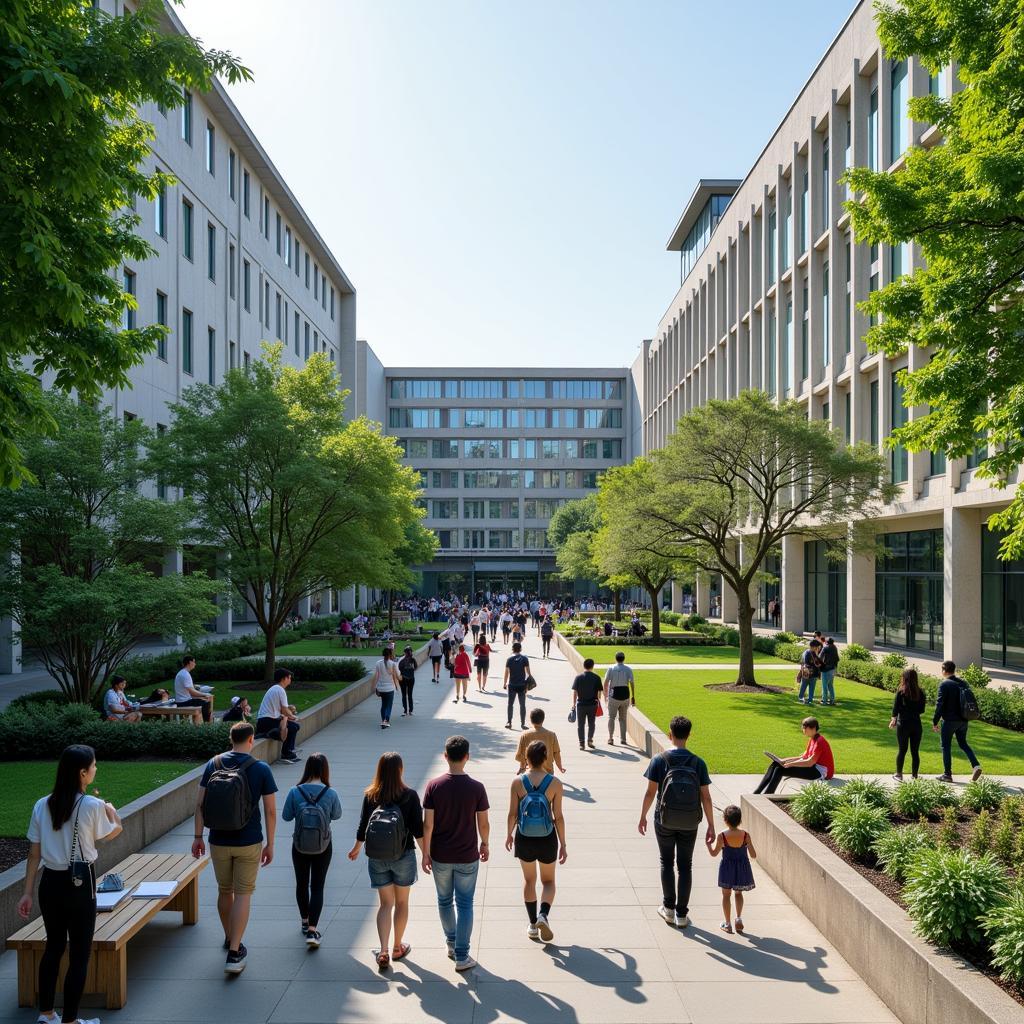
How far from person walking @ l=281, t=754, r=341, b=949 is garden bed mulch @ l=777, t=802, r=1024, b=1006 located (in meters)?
4.38

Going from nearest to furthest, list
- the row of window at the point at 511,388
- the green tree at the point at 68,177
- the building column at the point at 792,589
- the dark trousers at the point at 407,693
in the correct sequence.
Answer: the green tree at the point at 68,177
the dark trousers at the point at 407,693
the building column at the point at 792,589
the row of window at the point at 511,388

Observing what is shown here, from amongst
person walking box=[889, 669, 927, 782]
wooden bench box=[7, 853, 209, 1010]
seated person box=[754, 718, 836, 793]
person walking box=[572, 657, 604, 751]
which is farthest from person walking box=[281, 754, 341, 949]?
person walking box=[572, 657, 604, 751]

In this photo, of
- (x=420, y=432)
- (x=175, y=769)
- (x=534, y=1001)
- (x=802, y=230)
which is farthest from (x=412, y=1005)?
(x=420, y=432)

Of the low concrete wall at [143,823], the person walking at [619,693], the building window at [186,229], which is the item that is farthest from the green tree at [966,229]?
the building window at [186,229]

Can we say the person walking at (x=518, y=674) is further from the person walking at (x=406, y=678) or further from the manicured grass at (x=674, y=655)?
the manicured grass at (x=674, y=655)

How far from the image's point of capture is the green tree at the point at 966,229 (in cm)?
928

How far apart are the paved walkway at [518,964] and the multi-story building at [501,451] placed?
7844cm

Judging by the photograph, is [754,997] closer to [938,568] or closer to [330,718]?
[330,718]

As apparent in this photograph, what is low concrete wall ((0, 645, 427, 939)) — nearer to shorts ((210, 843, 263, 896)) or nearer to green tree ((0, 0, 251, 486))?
shorts ((210, 843, 263, 896))

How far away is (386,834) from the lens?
6.56 meters

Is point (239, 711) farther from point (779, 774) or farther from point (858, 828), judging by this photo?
point (858, 828)

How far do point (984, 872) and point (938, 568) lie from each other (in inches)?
1011

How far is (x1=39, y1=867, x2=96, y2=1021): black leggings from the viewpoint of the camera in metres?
5.62

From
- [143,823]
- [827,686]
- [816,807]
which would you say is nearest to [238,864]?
[143,823]
